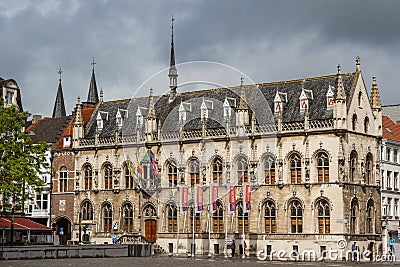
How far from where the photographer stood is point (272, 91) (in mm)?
80062

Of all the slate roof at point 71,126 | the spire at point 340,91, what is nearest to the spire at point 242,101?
the spire at point 340,91

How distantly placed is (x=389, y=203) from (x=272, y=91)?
15662mm

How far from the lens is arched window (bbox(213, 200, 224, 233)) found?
78.6 metres

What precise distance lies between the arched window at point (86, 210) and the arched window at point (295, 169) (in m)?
24.5

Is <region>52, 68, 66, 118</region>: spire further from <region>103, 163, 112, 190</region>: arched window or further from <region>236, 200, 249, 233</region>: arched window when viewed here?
<region>236, 200, 249, 233</region>: arched window

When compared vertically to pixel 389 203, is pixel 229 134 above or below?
above

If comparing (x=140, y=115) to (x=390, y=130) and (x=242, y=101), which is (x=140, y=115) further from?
(x=390, y=130)

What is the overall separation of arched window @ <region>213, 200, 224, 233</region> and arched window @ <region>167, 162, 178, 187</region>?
227 inches

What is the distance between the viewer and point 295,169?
244 ft

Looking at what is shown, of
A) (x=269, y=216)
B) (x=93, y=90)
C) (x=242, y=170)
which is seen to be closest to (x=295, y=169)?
(x=269, y=216)

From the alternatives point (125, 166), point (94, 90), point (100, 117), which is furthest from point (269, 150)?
point (94, 90)

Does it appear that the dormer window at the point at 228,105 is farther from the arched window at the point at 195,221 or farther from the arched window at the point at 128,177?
the arched window at the point at 128,177

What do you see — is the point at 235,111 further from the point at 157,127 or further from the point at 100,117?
the point at 100,117

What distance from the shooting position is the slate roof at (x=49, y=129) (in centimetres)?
9381
